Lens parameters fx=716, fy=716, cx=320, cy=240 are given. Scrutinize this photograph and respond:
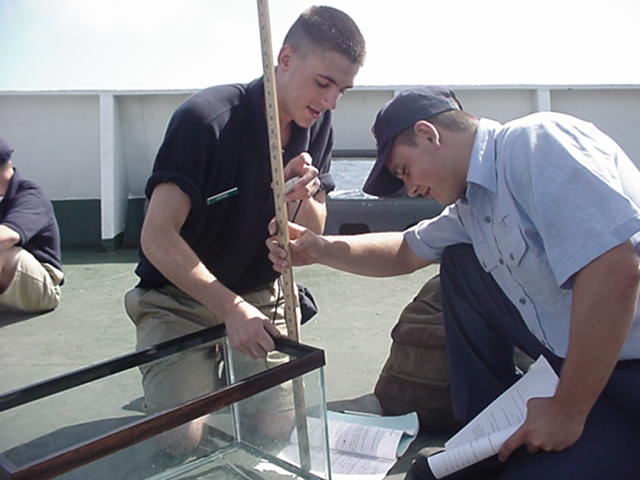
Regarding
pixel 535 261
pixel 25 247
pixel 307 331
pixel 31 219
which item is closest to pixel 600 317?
pixel 535 261

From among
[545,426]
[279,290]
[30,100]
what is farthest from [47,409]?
[30,100]

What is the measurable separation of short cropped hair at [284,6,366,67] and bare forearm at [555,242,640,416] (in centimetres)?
96

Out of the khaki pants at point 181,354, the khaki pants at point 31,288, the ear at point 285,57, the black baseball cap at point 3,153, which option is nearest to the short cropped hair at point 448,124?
the ear at point 285,57

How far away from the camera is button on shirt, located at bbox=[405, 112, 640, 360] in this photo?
59.6 inches

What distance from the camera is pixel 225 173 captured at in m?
2.14

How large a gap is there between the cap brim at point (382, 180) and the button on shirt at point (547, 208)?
194mm

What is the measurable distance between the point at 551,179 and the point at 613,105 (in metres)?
4.30

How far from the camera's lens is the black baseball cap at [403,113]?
1822mm

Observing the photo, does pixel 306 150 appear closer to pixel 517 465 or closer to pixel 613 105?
pixel 517 465

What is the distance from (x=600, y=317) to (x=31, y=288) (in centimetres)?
283

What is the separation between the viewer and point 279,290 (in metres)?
2.54

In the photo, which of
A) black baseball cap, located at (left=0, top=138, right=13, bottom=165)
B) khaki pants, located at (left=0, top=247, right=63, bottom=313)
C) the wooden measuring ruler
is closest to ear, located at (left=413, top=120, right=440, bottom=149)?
the wooden measuring ruler

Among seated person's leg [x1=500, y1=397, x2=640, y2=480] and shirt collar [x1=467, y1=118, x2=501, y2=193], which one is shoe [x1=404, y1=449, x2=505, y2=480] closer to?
seated person's leg [x1=500, y1=397, x2=640, y2=480]

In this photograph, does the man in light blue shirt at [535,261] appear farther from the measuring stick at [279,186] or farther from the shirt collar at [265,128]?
the shirt collar at [265,128]
